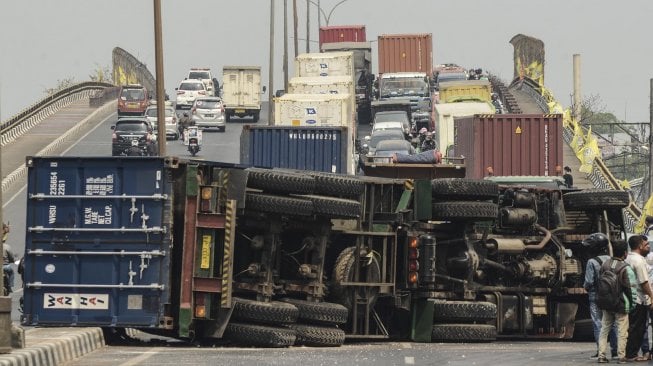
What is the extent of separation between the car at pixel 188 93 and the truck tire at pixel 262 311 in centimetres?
6689

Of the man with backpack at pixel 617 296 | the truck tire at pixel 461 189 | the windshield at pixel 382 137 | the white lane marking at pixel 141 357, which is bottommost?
the white lane marking at pixel 141 357

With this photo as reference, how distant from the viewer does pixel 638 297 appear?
18.1m

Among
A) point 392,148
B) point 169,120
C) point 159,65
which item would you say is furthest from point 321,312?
point 169,120

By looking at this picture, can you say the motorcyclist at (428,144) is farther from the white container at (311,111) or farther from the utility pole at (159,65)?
the utility pole at (159,65)

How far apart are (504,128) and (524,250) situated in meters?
19.4

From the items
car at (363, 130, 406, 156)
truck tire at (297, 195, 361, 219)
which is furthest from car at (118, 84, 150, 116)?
truck tire at (297, 195, 361, 219)

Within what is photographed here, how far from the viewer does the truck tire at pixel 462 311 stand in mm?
21781

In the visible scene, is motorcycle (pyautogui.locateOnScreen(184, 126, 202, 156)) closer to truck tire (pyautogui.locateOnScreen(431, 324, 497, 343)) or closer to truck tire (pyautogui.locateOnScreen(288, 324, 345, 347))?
truck tire (pyautogui.locateOnScreen(431, 324, 497, 343))

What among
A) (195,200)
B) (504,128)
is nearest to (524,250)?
(195,200)

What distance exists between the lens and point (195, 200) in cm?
1992

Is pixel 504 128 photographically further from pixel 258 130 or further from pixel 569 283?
pixel 569 283

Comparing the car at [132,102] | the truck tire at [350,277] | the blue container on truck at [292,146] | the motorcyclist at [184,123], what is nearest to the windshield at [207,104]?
the motorcyclist at [184,123]

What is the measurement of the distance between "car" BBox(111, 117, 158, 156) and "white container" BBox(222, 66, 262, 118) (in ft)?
70.2

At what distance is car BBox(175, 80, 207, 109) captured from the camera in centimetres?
8706
